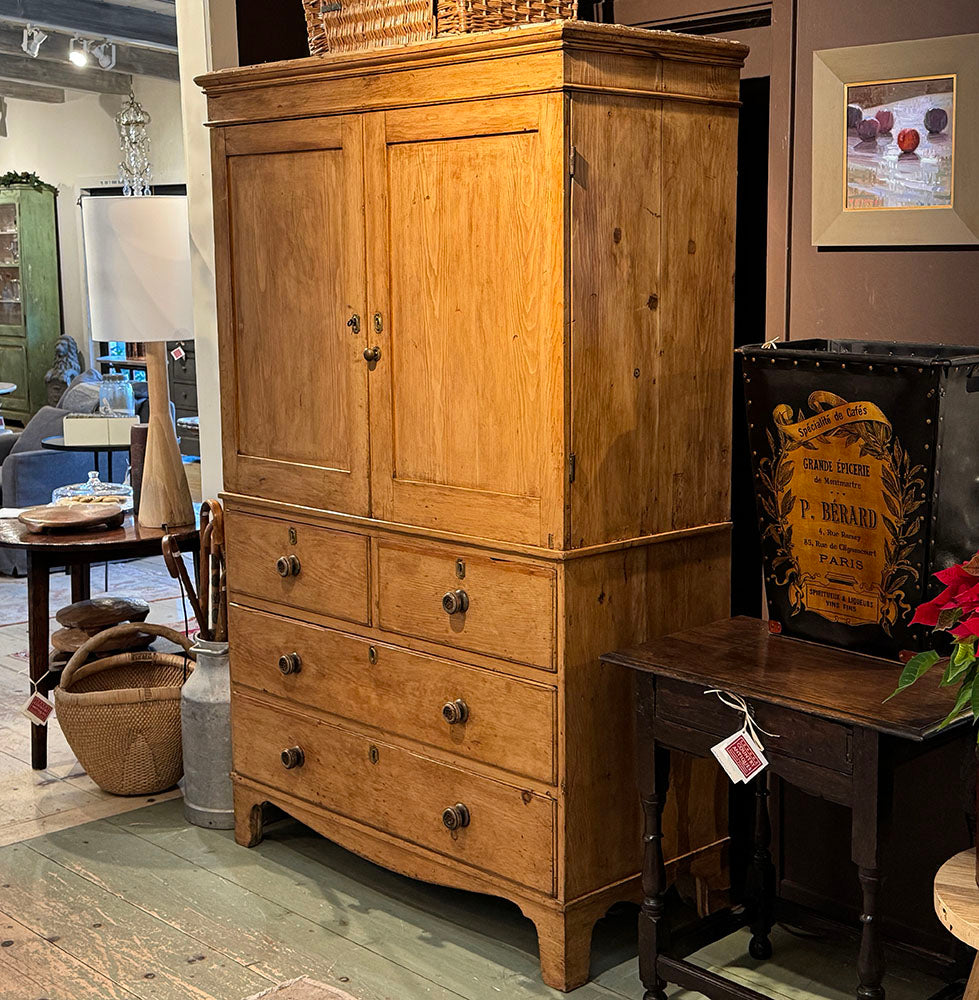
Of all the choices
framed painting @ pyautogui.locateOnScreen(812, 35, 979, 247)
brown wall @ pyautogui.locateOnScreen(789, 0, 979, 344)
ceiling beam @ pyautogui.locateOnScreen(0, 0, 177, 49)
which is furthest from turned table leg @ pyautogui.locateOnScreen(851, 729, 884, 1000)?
ceiling beam @ pyautogui.locateOnScreen(0, 0, 177, 49)

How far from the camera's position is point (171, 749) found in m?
3.70

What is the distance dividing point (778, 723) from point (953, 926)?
48cm

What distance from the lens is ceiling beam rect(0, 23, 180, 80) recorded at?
9.49m

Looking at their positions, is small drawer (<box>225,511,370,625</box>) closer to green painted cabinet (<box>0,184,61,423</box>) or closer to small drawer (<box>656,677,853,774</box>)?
small drawer (<box>656,677,853,774</box>)

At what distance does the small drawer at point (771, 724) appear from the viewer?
2.16 m

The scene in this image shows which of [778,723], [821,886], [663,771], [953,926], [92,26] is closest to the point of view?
[953,926]

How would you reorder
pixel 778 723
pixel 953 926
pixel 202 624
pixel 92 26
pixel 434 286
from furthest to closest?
pixel 92 26, pixel 202 624, pixel 434 286, pixel 778 723, pixel 953 926

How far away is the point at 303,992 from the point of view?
8.71 ft

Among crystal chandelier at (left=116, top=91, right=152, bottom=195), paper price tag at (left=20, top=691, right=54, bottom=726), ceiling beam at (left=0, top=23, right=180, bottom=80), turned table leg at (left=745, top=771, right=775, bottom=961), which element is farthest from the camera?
crystal chandelier at (left=116, top=91, right=152, bottom=195)

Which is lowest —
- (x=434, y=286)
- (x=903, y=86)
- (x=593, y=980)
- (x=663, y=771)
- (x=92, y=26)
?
(x=593, y=980)

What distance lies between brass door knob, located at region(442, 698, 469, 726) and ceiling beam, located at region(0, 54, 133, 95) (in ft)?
28.9

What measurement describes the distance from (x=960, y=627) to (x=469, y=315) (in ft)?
3.87

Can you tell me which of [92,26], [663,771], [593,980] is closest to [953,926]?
[663,771]

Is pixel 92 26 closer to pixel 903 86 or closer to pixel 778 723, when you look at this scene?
pixel 903 86
